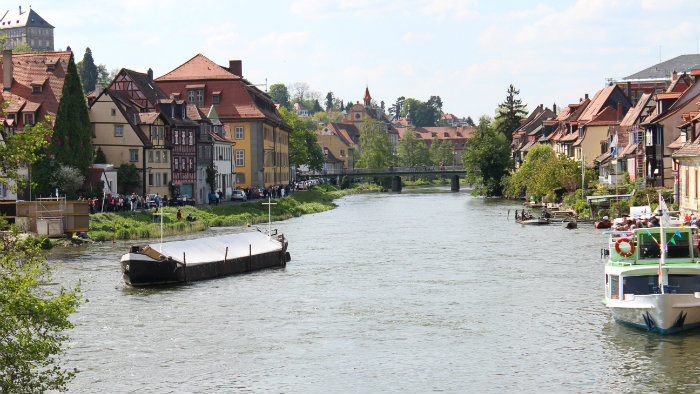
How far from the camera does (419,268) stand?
4731cm

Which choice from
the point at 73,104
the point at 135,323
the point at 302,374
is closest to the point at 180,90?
the point at 73,104

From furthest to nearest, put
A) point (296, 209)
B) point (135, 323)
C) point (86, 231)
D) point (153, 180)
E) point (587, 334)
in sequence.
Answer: point (296, 209), point (153, 180), point (86, 231), point (135, 323), point (587, 334)

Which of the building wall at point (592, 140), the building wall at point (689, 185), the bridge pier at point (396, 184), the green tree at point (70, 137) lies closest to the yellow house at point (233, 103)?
the green tree at point (70, 137)

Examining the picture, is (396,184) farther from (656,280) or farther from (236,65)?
(656,280)

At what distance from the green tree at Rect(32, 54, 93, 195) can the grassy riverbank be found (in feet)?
17.4

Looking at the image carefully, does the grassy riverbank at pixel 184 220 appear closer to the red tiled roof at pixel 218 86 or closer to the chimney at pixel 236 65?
the red tiled roof at pixel 218 86

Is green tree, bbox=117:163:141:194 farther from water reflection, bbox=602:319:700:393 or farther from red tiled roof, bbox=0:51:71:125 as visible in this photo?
water reflection, bbox=602:319:700:393

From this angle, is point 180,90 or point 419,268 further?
point 180,90

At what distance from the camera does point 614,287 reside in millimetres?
31719

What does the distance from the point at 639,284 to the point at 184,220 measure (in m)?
42.9

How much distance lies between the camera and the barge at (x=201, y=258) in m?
41.8

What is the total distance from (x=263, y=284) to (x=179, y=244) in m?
6.71

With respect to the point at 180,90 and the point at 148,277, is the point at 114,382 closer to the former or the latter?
the point at 148,277

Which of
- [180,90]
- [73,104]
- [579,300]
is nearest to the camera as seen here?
[579,300]
